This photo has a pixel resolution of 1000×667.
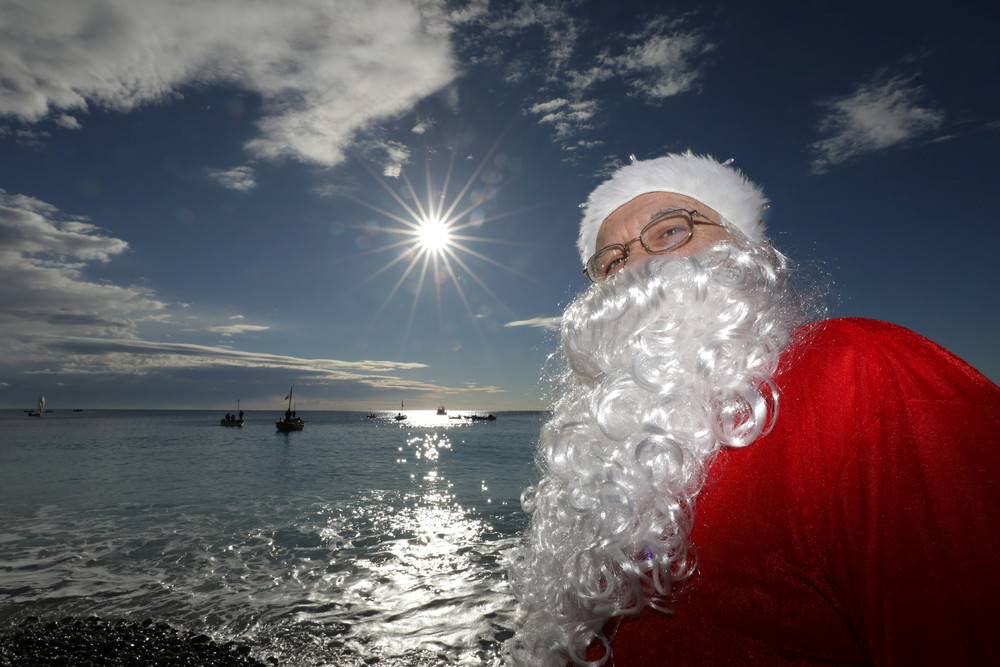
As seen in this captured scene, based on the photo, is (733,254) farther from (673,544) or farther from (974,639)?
(974,639)

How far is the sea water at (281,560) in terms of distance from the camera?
5.91 metres

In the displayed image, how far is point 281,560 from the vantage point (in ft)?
28.7

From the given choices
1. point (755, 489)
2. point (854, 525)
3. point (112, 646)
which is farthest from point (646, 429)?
point (112, 646)

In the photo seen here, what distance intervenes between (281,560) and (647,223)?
33.1 ft

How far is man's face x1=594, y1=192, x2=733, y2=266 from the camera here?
1831 mm

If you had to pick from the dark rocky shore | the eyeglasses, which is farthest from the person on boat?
the dark rocky shore

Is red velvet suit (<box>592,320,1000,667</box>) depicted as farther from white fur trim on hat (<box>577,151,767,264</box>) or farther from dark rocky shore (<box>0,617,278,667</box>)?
dark rocky shore (<box>0,617,278,667</box>)

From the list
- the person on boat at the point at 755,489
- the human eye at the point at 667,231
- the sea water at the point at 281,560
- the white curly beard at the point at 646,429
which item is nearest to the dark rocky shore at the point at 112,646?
the sea water at the point at 281,560

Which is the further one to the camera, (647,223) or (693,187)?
(693,187)

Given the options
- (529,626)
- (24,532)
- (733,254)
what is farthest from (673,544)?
(24,532)

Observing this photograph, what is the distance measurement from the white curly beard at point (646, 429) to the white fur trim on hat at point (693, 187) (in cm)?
100

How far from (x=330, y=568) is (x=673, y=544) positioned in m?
9.10

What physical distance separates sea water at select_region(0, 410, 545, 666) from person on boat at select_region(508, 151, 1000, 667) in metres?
5.36

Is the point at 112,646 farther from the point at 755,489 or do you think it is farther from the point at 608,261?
the point at 755,489
